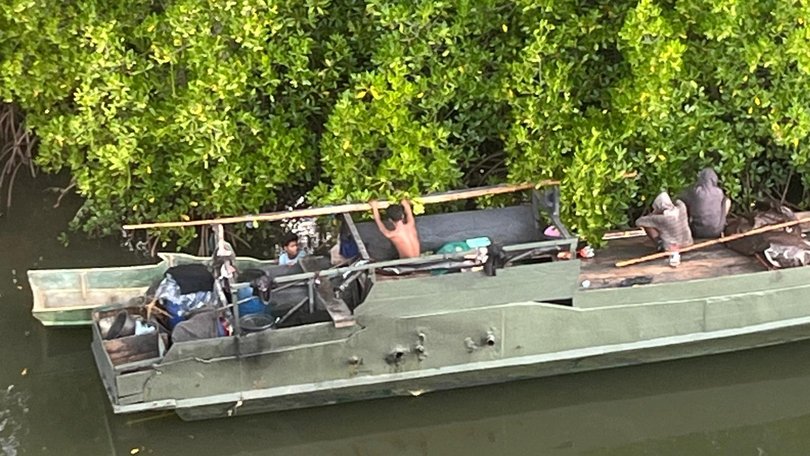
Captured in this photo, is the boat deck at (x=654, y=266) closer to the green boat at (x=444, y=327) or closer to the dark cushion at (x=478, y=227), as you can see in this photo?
the green boat at (x=444, y=327)

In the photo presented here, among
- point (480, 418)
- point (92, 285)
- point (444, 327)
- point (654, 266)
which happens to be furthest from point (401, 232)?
point (92, 285)

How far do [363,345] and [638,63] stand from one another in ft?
10.8

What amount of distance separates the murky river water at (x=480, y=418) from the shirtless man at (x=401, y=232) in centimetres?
127

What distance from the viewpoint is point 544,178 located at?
30.2 feet

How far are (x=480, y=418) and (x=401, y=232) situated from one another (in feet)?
5.55

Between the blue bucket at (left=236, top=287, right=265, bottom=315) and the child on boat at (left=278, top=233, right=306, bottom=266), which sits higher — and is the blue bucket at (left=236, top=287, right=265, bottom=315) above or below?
below

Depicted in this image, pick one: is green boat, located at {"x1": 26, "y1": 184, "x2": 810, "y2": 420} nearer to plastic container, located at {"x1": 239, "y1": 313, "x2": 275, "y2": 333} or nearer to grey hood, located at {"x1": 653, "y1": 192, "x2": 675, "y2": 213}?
plastic container, located at {"x1": 239, "y1": 313, "x2": 275, "y2": 333}

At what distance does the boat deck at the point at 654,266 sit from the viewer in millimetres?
8852

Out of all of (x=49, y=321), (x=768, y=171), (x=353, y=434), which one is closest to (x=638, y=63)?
(x=768, y=171)

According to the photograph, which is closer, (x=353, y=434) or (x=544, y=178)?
(x=353, y=434)

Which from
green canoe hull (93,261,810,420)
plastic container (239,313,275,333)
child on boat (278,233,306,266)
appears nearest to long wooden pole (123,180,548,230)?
child on boat (278,233,306,266)

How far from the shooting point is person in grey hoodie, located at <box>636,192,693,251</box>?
8.89 metres

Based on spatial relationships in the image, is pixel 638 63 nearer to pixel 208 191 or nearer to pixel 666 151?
pixel 666 151

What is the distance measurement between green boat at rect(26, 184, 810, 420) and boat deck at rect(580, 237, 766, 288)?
0.02 metres
